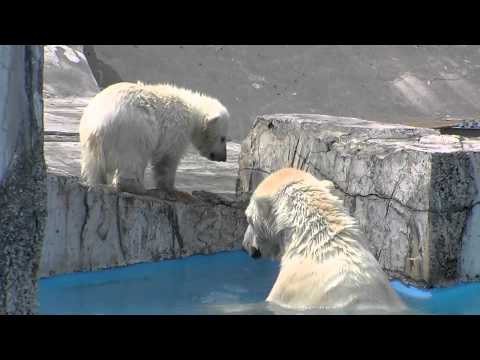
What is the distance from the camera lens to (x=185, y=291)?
6316 mm

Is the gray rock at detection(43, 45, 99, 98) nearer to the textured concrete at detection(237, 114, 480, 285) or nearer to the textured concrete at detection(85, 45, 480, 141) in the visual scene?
the textured concrete at detection(85, 45, 480, 141)

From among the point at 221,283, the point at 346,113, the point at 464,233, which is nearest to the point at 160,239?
the point at 221,283

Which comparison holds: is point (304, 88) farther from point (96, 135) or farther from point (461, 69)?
point (96, 135)

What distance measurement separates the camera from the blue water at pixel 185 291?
225 inches

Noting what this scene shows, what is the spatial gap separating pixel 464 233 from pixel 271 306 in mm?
1980

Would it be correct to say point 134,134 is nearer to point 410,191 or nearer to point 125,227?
point 125,227

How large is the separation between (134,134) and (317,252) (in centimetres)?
241

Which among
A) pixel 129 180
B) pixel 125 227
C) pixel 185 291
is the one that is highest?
pixel 129 180

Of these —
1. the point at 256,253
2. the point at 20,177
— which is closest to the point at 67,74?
the point at 256,253

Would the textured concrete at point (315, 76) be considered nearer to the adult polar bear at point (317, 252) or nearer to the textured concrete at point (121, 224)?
the textured concrete at point (121, 224)

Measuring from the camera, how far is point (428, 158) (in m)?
6.09

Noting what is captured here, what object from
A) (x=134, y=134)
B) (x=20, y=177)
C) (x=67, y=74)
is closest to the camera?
(x=20, y=177)

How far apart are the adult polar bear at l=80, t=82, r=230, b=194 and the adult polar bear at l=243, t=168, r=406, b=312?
194cm

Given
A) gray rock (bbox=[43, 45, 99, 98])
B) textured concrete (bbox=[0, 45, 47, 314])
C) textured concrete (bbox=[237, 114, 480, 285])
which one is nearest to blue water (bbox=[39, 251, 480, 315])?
textured concrete (bbox=[237, 114, 480, 285])
